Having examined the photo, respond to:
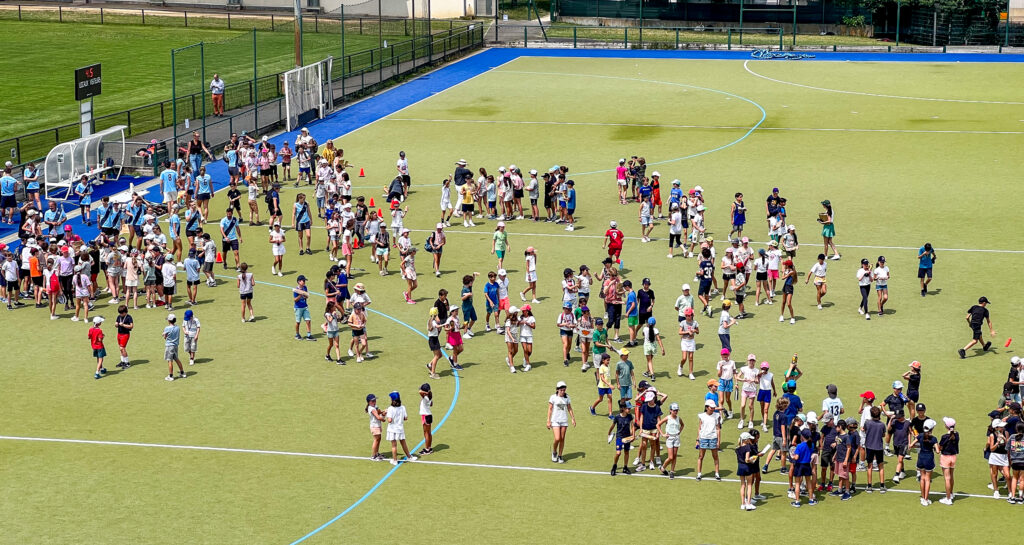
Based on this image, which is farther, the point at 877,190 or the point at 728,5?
the point at 728,5

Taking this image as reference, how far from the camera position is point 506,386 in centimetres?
2650

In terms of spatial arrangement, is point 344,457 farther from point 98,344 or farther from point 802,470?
point 802,470

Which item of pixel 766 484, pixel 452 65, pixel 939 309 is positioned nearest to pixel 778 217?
pixel 939 309

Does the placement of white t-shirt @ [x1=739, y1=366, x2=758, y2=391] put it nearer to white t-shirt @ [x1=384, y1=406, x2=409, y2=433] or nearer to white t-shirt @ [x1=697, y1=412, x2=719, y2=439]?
white t-shirt @ [x1=697, y1=412, x2=719, y2=439]

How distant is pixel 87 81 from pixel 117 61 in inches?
1041

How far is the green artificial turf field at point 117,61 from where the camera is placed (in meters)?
54.0

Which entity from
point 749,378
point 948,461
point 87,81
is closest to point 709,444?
point 749,378

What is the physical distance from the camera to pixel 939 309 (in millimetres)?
30922

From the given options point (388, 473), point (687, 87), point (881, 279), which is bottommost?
point (388, 473)

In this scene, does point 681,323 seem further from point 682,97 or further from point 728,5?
point 728,5

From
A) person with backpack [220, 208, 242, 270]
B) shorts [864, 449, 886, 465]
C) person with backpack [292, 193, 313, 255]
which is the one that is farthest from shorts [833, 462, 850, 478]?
person with backpack [292, 193, 313, 255]

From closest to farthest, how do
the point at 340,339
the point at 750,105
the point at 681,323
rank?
the point at 681,323 → the point at 340,339 → the point at 750,105

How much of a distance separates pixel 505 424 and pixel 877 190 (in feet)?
75.6

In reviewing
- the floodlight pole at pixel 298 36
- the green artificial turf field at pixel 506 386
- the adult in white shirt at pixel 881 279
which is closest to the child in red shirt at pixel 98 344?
the green artificial turf field at pixel 506 386
